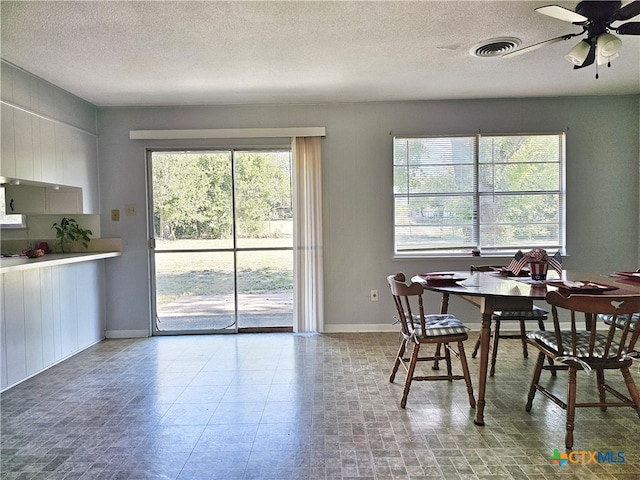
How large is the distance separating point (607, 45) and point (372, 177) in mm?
2520

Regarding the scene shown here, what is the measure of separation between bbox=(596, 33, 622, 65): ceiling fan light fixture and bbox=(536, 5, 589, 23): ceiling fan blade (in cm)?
20

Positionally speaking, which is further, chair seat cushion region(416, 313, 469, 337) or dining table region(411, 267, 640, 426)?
chair seat cushion region(416, 313, 469, 337)

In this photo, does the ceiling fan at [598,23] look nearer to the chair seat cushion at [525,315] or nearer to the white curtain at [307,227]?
the chair seat cushion at [525,315]

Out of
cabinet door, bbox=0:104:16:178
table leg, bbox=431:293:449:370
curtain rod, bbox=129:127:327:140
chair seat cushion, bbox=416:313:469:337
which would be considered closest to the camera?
chair seat cushion, bbox=416:313:469:337

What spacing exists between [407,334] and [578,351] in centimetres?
103

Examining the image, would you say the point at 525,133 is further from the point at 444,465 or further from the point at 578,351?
the point at 444,465

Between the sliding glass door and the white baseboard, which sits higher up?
the sliding glass door

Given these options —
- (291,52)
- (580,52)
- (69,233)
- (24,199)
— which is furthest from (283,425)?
(24,199)

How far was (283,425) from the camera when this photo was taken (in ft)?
8.41

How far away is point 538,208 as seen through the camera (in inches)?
183

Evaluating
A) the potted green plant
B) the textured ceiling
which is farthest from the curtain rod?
the potted green plant

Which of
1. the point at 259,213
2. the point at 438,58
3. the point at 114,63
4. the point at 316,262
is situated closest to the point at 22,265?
the point at 114,63

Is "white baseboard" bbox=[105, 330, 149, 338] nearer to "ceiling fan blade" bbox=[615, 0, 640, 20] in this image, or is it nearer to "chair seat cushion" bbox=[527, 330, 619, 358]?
"chair seat cushion" bbox=[527, 330, 619, 358]

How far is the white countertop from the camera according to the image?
3109 mm
